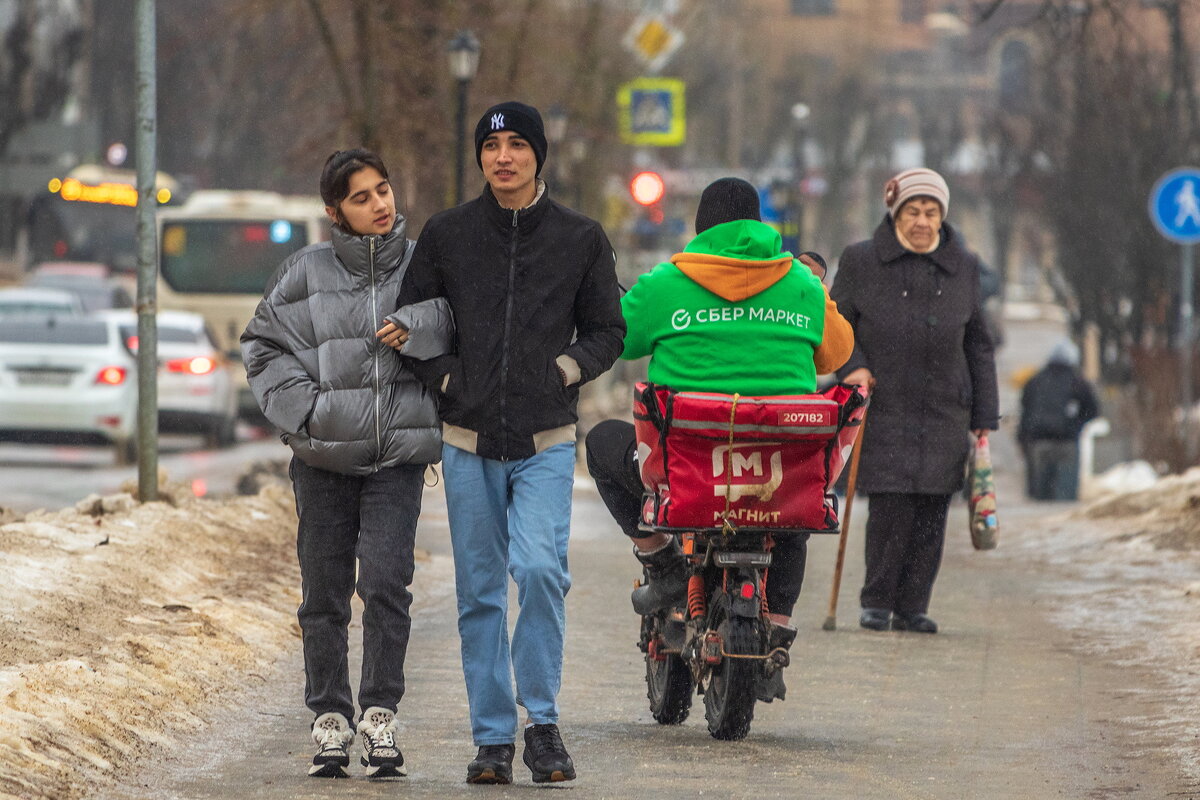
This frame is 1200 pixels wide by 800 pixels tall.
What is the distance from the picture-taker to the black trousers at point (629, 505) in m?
7.38

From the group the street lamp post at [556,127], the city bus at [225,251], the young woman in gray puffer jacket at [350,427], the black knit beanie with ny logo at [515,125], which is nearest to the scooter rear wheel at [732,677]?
the young woman in gray puffer jacket at [350,427]

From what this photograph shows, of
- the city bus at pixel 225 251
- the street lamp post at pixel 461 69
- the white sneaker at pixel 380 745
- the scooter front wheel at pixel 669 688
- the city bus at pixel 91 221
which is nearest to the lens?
the white sneaker at pixel 380 745

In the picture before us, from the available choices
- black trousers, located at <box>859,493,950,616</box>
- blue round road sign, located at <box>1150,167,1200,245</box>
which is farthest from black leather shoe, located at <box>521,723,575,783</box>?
blue round road sign, located at <box>1150,167,1200,245</box>

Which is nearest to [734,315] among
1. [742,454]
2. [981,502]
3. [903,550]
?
[742,454]

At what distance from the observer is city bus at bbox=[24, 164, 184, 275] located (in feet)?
171

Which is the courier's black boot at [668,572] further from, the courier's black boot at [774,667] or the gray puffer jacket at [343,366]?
the gray puffer jacket at [343,366]

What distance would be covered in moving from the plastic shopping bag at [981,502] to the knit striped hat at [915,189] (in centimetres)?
103

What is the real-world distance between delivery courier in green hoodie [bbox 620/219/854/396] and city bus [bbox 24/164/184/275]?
151ft

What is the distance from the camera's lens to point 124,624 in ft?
28.8

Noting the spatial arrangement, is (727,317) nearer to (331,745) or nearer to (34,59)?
(331,745)

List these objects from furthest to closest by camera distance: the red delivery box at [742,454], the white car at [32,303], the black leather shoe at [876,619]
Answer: the white car at [32,303] < the black leather shoe at [876,619] < the red delivery box at [742,454]

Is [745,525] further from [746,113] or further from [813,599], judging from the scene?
[746,113]

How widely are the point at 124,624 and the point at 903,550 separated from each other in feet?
11.1

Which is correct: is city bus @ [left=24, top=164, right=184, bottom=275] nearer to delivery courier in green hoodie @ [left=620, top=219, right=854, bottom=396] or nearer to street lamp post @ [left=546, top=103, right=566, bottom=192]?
street lamp post @ [left=546, top=103, right=566, bottom=192]
